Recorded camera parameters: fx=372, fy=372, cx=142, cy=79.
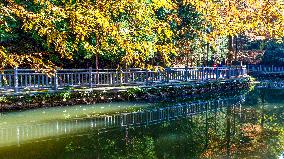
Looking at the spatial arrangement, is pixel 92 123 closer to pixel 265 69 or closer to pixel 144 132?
pixel 144 132

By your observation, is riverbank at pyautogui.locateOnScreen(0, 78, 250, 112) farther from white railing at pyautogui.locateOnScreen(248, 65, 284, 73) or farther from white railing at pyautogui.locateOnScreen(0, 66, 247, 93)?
white railing at pyautogui.locateOnScreen(248, 65, 284, 73)

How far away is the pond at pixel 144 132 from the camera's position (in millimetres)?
9944

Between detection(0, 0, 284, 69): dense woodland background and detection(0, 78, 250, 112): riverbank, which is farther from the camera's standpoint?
detection(0, 78, 250, 112): riverbank

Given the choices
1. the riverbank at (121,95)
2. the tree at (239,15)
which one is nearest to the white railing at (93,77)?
the riverbank at (121,95)

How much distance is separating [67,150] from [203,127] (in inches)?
217

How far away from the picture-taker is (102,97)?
20.5 meters

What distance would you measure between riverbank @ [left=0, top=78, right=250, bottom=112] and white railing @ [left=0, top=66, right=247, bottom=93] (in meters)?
0.38

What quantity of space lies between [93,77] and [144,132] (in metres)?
8.58

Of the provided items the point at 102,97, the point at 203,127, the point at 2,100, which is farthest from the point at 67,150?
the point at 102,97

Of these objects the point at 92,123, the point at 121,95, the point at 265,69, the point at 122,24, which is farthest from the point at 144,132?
the point at 265,69

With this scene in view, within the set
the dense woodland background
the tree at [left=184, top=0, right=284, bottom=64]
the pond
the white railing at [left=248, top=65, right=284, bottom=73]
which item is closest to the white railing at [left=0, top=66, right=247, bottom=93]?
the pond

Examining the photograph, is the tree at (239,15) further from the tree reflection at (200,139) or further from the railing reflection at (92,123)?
the railing reflection at (92,123)

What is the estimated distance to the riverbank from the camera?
58.5ft

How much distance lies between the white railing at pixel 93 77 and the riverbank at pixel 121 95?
383mm
